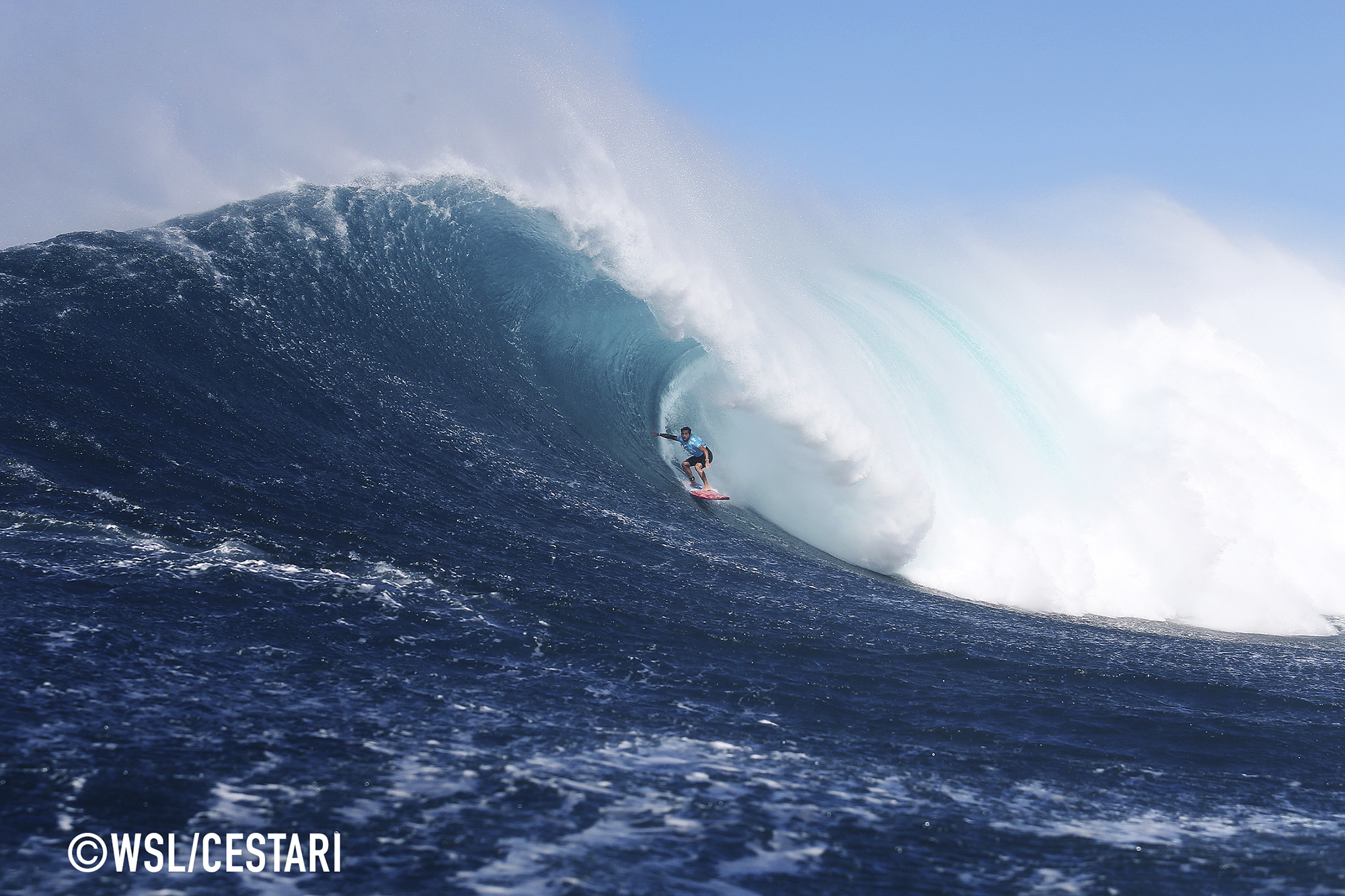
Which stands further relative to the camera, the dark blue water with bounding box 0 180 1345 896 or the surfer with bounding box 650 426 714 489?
the surfer with bounding box 650 426 714 489

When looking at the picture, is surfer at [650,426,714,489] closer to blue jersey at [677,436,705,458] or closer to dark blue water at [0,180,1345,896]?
blue jersey at [677,436,705,458]

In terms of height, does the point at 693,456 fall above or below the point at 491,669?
above

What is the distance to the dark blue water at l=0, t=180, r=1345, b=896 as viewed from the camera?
4.63m

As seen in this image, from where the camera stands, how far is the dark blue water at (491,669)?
463 cm

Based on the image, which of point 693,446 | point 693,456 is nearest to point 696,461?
point 693,456

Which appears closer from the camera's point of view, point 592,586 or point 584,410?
point 592,586

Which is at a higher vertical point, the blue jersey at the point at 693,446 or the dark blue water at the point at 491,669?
the blue jersey at the point at 693,446

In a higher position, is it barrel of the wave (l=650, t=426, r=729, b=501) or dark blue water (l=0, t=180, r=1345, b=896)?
barrel of the wave (l=650, t=426, r=729, b=501)

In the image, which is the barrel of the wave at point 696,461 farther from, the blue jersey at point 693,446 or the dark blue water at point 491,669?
the dark blue water at point 491,669

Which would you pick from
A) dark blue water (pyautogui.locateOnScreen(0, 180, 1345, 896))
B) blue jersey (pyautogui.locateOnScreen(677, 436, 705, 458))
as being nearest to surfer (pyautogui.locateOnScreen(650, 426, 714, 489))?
blue jersey (pyautogui.locateOnScreen(677, 436, 705, 458))

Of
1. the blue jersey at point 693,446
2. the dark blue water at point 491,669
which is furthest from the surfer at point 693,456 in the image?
the dark blue water at point 491,669

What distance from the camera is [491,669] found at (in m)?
6.59

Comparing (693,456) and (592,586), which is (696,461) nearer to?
(693,456)

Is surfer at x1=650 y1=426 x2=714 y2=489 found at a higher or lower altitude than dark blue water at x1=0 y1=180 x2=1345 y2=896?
higher
